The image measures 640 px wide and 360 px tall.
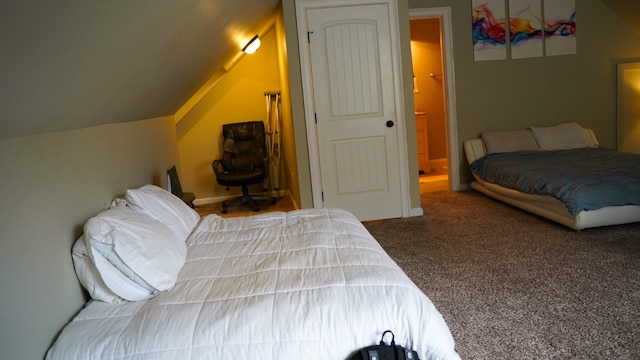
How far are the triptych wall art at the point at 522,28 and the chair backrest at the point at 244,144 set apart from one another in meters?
2.77

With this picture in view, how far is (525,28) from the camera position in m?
5.28

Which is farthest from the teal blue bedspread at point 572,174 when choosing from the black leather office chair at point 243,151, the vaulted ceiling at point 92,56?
the vaulted ceiling at point 92,56

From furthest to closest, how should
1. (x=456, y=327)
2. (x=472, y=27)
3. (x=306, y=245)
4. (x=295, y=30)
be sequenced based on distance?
(x=472, y=27) → (x=295, y=30) → (x=456, y=327) → (x=306, y=245)

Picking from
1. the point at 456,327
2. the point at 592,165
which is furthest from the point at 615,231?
the point at 456,327

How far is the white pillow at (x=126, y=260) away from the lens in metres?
1.57

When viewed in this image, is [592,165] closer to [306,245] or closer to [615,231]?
[615,231]

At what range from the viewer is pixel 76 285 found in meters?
1.70

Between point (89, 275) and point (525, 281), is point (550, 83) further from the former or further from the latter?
point (89, 275)

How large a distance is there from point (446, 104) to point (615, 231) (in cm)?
245

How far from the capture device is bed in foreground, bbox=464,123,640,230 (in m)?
3.38

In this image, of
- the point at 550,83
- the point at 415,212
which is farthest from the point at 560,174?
the point at 550,83

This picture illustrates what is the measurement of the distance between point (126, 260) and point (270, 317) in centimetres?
58

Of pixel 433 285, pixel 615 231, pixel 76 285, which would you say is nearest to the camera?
pixel 76 285

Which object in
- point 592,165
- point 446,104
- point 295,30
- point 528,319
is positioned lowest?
point 528,319
